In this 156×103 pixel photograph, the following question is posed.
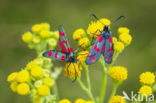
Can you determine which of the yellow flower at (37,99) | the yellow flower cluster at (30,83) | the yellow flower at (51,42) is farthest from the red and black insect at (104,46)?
the yellow flower at (51,42)

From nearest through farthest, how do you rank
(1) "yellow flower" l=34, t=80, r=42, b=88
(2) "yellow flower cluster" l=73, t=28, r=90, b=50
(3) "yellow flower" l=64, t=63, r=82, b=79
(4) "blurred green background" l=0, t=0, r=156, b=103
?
(1) "yellow flower" l=34, t=80, r=42, b=88 < (3) "yellow flower" l=64, t=63, r=82, b=79 < (2) "yellow flower cluster" l=73, t=28, r=90, b=50 < (4) "blurred green background" l=0, t=0, r=156, b=103

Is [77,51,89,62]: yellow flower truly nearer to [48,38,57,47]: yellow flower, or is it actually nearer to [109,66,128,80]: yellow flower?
[109,66,128,80]: yellow flower

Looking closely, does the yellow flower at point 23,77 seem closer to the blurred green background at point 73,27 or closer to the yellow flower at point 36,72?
the yellow flower at point 36,72

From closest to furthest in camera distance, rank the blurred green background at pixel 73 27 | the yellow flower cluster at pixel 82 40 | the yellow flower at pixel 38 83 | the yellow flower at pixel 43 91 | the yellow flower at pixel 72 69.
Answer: the yellow flower at pixel 43 91 < the yellow flower at pixel 38 83 < the yellow flower at pixel 72 69 < the yellow flower cluster at pixel 82 40 < the blurred green background at pixel 73 27

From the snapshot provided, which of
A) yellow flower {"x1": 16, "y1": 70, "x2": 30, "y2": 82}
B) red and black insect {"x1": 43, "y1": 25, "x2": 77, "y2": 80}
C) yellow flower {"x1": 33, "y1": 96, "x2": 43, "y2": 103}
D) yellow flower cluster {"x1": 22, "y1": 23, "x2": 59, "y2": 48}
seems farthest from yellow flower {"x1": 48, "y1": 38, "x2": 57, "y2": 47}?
yellow flower {"x1": 33, "y1": 96, "x2": 43, "y2": 103}

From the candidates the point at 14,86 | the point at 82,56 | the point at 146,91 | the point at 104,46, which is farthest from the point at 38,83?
the point at 146,91
